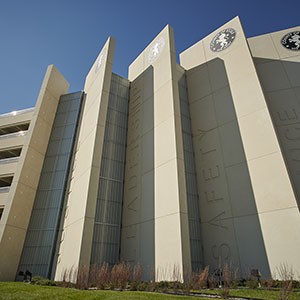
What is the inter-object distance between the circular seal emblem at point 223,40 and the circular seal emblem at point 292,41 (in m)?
4.74

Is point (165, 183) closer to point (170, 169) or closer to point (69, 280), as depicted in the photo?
point (170, 169)

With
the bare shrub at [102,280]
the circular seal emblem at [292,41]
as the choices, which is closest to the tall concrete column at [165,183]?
the bare shrub at [102,280]

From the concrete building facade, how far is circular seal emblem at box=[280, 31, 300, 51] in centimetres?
8

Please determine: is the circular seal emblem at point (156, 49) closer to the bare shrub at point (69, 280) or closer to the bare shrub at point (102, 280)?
the bare shrub at point (102, 280)

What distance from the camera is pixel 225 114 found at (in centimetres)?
1656

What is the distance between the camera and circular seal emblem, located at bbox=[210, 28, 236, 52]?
18938 mm

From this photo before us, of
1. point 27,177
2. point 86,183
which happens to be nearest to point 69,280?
point 86,183

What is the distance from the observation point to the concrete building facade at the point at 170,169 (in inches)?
495

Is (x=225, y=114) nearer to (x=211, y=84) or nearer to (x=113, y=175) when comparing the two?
(x=211, y=84)

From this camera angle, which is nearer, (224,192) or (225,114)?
(224,192)

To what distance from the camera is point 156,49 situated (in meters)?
20.8

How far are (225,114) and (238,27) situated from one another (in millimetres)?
7878

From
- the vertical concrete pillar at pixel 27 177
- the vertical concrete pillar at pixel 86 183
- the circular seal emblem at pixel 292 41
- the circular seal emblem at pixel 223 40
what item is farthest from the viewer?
the circular seal emblem at pixel 292 41

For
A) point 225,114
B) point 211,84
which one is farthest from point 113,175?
point 211,84
